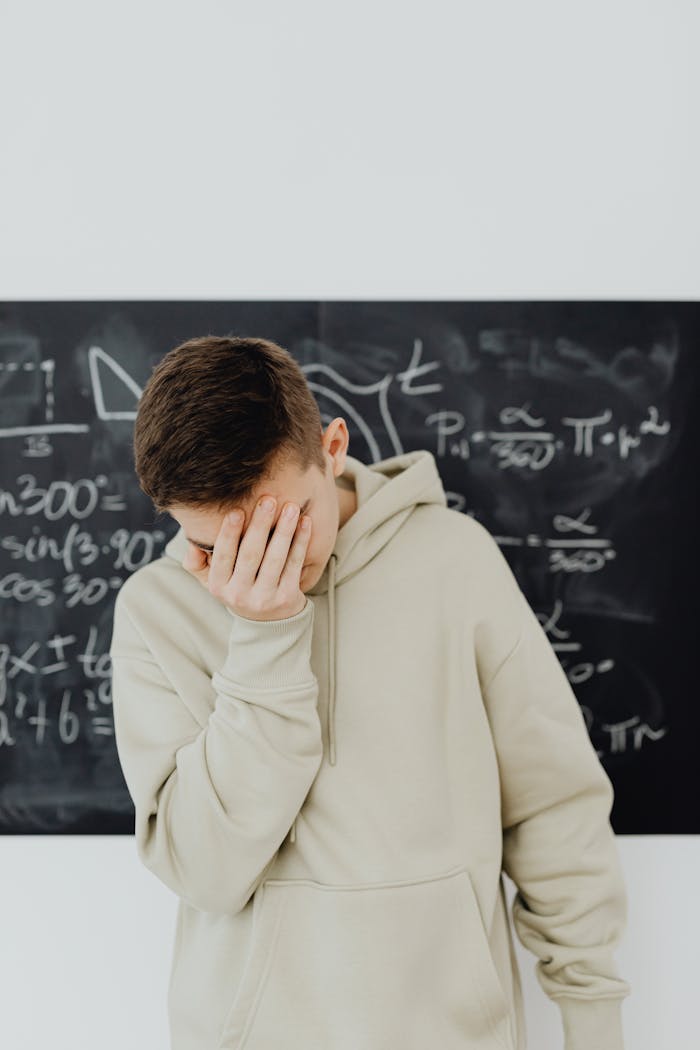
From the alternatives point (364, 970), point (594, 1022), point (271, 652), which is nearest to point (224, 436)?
point (271, 652)

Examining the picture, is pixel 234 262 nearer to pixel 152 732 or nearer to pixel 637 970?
pixel 152 732

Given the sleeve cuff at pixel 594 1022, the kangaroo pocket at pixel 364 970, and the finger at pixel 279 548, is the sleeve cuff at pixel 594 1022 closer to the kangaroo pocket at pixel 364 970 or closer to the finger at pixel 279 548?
the kangaroo pocket at pixel 364 970

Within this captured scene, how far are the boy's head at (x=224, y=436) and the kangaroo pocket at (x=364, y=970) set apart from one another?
41cm

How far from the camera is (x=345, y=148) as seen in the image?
5.15 ft

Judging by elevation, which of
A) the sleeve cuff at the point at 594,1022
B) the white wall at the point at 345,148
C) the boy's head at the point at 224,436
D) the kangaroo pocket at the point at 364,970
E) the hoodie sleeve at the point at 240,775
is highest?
the white wall at the point at 345,148

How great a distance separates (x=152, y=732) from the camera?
1.09 metres

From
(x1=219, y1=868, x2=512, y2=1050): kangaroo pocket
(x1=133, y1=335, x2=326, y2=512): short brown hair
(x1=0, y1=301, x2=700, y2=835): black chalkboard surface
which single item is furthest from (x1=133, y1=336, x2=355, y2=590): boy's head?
(x1=0, y1=301, x2=700, y2=835): black chalkboard surface

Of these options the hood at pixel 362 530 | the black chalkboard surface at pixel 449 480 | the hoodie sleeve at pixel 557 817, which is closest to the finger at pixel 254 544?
the hood at pixel 362 530

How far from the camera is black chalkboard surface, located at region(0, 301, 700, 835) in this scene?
1570 mm

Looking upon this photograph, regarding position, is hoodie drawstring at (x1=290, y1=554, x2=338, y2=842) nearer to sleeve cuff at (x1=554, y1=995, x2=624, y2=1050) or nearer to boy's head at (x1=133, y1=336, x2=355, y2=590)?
boy's head at (x1=133, y1=336, x2=355, y2=590)

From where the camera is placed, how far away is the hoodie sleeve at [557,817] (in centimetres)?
113

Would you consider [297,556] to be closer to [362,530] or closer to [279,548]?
[279,548]

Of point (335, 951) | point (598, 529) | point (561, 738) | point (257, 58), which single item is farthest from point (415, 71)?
point (335, 951)

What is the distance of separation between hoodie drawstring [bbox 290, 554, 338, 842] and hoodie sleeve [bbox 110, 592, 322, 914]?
41mm
